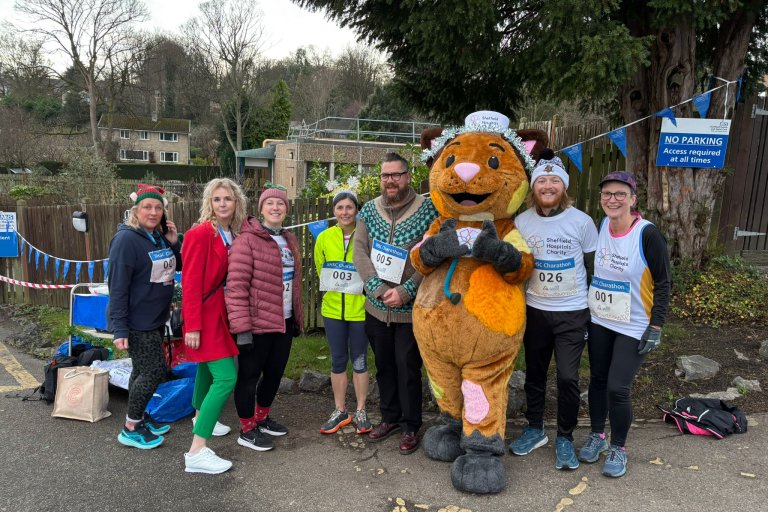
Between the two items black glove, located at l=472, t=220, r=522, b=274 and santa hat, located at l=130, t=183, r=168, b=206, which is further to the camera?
santa hat, located at l=130, t=183, r=168, b=206

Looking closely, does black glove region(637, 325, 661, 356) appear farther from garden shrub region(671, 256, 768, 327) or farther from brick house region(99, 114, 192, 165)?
brick house region(99, 114, 192, 165)

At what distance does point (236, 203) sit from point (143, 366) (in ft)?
4.46

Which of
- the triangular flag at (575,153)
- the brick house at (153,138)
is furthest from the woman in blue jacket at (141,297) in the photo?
the brick house at (153,138)

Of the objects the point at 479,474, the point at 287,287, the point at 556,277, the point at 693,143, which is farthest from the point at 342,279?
the point at 693,143

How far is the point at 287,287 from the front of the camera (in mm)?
3945

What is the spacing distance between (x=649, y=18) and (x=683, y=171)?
171 centimetres

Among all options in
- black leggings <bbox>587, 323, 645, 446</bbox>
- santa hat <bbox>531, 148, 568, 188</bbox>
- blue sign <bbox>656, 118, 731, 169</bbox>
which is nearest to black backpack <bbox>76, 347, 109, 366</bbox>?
santa hat <bbox>531, 148, 568, 188</bbox>

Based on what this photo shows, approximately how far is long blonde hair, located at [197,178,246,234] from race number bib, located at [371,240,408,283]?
0.97m

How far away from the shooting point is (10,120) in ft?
97.2

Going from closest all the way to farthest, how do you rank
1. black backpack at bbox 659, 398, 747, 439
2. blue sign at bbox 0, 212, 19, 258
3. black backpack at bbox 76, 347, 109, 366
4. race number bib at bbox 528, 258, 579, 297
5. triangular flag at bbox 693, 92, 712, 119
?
race number bib at bbox 528, 258, 579, 297
black backpack at bbox 659, 398, 747, 439
black backpack at bbox 76, 347, 109, 366
triangular flag at bbox 693, 92, 712, 119
blue sign at bbox 0, 212, 19, 258

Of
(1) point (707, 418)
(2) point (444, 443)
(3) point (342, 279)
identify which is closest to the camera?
(2) point (444, 443)

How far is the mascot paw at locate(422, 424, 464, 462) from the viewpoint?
3.60m

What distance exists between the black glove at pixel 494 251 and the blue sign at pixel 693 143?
12.3 feet

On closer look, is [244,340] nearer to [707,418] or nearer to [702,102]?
[707,418]
